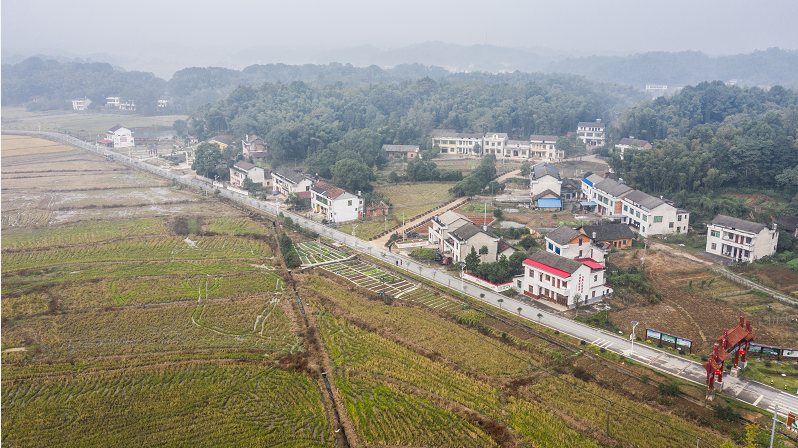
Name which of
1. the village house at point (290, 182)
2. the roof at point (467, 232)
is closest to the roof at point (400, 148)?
the village house at point (290, 182)

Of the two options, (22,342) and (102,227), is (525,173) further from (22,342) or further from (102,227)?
(22,342)

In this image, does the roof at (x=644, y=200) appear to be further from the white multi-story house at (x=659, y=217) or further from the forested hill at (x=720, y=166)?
the forested hill at (x=720, y=166)

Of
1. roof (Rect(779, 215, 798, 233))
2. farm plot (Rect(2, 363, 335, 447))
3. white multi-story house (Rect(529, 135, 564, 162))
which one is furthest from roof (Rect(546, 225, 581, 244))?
white multi-story house (Rect(529, 135, 564, 162))

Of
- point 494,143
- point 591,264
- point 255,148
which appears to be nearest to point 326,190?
point 591,264

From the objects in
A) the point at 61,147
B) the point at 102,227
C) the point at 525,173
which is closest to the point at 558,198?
the point at 525,173

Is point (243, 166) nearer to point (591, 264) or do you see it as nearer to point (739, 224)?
point (591, 264)

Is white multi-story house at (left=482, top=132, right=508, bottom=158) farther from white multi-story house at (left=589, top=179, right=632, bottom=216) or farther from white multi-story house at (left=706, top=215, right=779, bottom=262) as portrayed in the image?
white multi-story house at (left=706, top=215, right=779, bottom=262)

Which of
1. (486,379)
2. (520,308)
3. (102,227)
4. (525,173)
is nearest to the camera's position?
(486,379)
